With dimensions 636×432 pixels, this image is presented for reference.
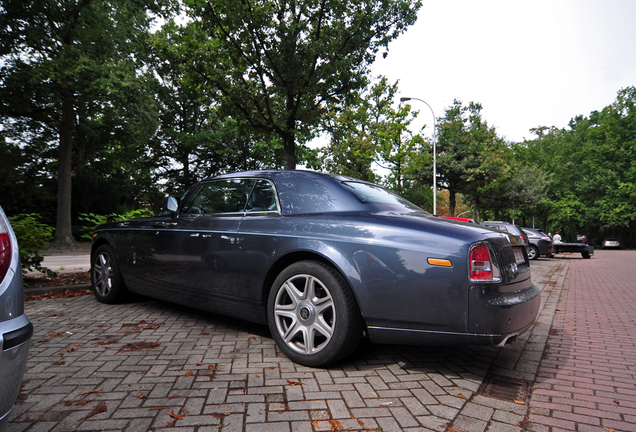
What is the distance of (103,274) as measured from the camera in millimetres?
5066

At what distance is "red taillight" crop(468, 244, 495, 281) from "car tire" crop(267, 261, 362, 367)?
2.77 feet

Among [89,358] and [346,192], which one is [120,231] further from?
[346,192]

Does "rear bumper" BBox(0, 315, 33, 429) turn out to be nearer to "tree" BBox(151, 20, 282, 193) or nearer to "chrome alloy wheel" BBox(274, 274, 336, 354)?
"chrome alloy wheel" BBox(274, 274, 336, 354)

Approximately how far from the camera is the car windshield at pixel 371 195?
3303 mm

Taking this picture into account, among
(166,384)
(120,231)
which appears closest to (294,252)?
(166,384)

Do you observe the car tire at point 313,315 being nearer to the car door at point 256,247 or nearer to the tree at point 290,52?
the car door at point 256,247

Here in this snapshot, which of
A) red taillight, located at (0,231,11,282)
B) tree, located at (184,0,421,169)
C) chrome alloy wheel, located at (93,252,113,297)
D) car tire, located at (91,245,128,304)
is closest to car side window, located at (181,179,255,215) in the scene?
car tire, located at (91,245,128,304)

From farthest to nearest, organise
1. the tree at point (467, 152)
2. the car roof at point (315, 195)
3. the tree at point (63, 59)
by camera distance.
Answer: the tree at point (467, 152), the tree at point (63, 59), the car roof at point (315, 195)

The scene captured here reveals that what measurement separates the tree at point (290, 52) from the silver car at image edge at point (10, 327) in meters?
10.4

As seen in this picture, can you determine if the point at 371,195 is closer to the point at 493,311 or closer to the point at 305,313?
the point at 305,313

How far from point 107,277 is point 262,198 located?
279 centimetres

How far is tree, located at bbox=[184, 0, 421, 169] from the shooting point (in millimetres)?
10969

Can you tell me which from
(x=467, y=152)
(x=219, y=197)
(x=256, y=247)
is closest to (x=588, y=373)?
(x=256, y=247)

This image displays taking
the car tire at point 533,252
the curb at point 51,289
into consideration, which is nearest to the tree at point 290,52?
the curb at point 51,289
